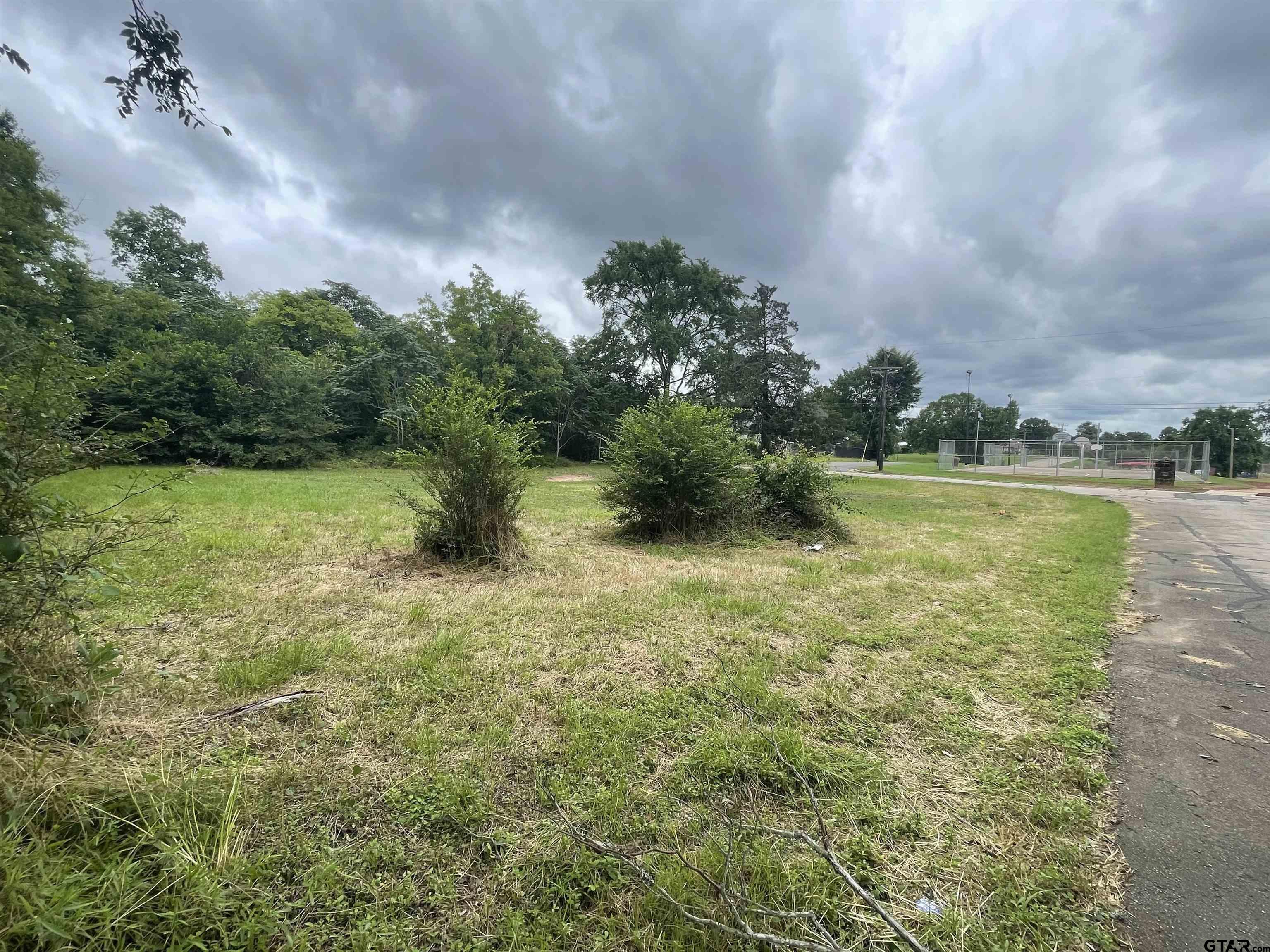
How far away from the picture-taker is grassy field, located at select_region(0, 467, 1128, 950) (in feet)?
4.61

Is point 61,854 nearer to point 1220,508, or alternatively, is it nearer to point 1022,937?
point 1022,937

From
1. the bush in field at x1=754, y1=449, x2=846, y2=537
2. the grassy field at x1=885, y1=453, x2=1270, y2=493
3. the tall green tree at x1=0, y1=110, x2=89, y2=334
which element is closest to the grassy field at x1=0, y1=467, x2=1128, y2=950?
the bush in field at x1=754, y1=449, x2=846, y2=537

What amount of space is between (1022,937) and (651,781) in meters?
1.20

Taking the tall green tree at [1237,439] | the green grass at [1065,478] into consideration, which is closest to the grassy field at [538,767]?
the green grass at [1065,478]

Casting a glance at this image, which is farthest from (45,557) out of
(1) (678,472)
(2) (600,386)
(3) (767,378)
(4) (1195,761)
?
(2) (600,386)

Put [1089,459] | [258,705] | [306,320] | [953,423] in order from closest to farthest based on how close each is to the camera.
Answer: [258,705]
[1089,459]
[306,320]
[953,423]

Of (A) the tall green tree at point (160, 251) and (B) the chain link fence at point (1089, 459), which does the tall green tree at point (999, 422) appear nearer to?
(B) the chain link fence at point (1089, 459)

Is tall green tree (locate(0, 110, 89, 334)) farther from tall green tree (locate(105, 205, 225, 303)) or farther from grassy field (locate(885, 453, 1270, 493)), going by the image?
grassy field (locate(885, 453, 1270, 493))

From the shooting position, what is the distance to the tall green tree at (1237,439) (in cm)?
4828

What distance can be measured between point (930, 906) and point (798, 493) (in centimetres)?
653

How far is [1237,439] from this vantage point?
48.2 metres

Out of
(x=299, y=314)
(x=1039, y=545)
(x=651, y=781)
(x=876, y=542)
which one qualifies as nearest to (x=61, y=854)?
(x=651, y=781)

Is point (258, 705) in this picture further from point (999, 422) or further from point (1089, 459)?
point (999, 422)

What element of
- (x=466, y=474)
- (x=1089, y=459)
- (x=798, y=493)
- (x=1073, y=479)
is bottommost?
(x=1073, y=479)
